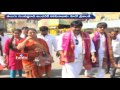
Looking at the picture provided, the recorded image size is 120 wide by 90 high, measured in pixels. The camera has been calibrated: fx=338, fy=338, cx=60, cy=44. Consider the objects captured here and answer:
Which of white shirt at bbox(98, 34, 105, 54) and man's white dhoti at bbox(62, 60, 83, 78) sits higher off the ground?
white shirt at bbox(98, 34, 105, 54)

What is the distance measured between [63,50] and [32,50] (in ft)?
2.18

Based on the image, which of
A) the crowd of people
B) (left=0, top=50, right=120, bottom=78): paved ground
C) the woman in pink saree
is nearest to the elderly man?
the crowd of people

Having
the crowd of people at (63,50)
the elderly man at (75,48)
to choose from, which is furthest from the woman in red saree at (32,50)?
the elderly man at (75,48)

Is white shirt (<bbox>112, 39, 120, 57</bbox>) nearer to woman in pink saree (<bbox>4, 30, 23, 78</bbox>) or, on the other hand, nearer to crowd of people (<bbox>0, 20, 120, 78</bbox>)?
crowd of people (<bbox>0, 20, 120, 78</bbox>)

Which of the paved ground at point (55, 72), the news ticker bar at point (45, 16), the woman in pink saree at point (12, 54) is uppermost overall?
the news ticker bar at point (45, 16)

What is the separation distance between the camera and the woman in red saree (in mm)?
7188

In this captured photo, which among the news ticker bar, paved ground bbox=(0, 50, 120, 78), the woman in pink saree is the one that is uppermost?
the news ticker bar

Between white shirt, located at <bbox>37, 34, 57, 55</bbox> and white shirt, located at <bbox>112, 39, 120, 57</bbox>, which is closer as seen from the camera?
white shirt, located at <bbox>37, 34, 57, 55</bbox>

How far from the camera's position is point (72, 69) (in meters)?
7.36

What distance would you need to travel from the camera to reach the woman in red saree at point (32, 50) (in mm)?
7188

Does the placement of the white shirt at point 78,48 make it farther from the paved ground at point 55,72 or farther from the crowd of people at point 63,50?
the paved ground at point 55,72
